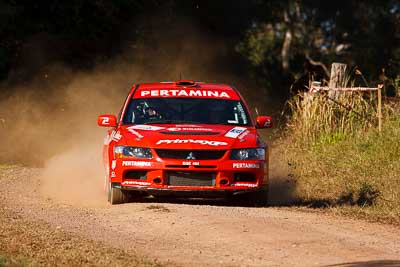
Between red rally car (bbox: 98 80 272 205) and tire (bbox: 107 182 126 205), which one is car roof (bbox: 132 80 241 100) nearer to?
red rally car (bbox: 98 80 272 205)

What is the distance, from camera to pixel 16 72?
27.4 m

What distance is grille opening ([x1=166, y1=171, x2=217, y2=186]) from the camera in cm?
1385

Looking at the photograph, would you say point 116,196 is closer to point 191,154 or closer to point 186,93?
point 191,154

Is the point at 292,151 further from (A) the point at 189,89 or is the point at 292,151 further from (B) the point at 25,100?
(B) the point at 25,100

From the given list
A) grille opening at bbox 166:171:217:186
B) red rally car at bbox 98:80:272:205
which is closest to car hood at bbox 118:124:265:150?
red rally car at bbox 98:80:272:205

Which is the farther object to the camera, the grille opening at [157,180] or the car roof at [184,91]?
the car roof at [184,91]

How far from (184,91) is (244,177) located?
2.11 meters

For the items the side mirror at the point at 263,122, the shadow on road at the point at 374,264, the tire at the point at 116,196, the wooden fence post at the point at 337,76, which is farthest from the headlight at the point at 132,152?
the wooden fence post at the point at 337,76

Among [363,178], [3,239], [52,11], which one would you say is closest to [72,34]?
[52,11]

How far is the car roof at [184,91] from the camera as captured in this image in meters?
15.6

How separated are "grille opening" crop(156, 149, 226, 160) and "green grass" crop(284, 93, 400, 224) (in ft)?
6.01

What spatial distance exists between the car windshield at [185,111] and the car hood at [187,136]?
345 millimetres

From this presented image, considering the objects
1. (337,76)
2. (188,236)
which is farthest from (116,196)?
(337,76)

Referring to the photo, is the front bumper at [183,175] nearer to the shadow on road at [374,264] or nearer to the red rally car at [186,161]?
the red rally car at [186,161]
